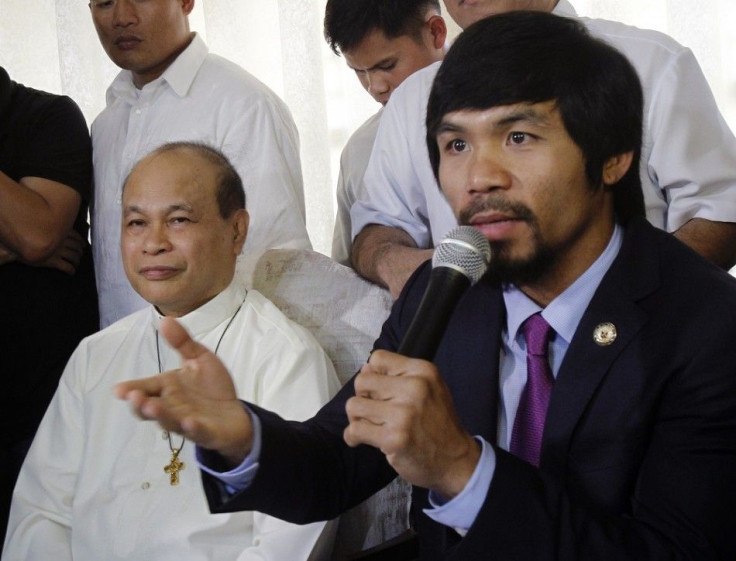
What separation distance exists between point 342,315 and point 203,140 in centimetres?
65

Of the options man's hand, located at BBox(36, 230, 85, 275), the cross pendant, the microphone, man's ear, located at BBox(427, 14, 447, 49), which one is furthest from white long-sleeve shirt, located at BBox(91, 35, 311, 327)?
the microphone

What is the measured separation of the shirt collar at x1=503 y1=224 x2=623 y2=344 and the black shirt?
1.27 m

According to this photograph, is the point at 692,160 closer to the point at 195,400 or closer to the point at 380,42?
the point at 380,42

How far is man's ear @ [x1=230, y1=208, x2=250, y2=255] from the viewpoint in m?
2.15

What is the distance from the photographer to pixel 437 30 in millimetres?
2902

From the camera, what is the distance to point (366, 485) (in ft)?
5.04

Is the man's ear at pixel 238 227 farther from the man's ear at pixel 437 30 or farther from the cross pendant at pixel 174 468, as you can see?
the man's ear at pixel 437 30

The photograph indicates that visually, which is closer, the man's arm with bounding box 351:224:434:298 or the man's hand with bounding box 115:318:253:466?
the man's hand with bounding box 115:318:253:466

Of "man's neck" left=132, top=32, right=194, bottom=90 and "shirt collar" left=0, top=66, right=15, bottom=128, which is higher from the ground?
"man's neck" left=132, top=32, right=194, bottom=90

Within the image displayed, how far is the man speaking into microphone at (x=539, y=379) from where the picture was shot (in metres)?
1.24

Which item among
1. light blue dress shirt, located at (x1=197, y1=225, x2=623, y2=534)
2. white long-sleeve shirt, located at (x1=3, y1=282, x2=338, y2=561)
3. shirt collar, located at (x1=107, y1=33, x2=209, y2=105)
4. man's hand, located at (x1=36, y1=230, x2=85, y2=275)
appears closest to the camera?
light blue dress shirt, located at (x1=197, y1=225, x2=623, y2=534)

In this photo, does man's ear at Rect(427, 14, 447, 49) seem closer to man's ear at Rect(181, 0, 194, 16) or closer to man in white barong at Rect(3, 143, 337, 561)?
man's ear at Rect(181, 0, 194, 16)

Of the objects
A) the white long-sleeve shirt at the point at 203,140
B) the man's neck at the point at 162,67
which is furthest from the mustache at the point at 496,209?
the man's neck at the point at 162,67

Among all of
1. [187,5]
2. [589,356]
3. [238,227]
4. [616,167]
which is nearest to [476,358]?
[589,356]
